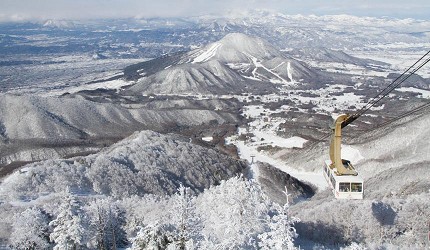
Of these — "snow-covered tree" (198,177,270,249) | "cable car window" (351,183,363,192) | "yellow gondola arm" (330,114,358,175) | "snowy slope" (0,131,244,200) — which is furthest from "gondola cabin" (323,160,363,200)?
"snowy slope" (0,131,244,200)

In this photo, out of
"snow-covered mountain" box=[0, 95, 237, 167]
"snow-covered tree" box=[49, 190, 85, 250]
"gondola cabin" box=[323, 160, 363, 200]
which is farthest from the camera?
"snow-covered mountain" box=[0, 95, 237, 167]

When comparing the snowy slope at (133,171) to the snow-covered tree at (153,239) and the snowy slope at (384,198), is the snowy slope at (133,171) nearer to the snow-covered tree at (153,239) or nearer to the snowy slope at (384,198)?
the snowy slope at (384,198)

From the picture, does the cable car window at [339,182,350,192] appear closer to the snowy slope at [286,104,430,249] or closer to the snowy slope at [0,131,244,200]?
the snowy slope at [286,104,430,249]

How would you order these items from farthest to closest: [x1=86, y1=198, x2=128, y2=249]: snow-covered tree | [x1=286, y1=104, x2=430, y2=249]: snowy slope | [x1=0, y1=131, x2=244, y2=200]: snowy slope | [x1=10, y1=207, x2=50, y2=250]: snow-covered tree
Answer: [x1=0, y1=131, x2=244, y2=200]: snowy slope < [x1=286, y1=104, x2=430, y2=249]: snowy slope < [x1=86, y1=198, x2=128, y2=249]: snow-covered tree < [x1=10, y1=207, x2=50, y2=250]: snow-covered tree

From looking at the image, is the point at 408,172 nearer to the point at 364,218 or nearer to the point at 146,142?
the point at 364,218

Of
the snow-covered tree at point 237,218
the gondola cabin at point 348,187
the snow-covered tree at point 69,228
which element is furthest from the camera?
the gondola cabin at point 348,187

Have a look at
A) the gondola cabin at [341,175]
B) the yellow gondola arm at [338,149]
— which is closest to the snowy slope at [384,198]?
the gondola cabin at [341,175]

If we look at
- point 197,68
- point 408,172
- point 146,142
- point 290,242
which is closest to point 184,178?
point 146,142
